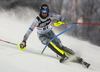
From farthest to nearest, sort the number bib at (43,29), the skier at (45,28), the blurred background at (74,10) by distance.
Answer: the blurred background at (74,10)
the number bib at (43,29)
the skier at (45,28)

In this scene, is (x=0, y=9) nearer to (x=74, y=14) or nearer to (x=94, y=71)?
(x=74, y=14)

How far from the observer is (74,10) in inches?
304

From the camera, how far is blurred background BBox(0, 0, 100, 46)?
Result: 7.49 metres

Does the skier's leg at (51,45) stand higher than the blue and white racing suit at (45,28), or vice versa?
the blue and white racing suit at (45,28)

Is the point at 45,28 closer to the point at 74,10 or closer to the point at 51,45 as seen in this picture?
the point at 51,45

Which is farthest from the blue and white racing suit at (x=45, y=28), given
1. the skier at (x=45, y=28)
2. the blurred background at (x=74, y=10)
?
the blurred background at (x=74, y=10)

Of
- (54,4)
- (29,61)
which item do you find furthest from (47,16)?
(54,4)

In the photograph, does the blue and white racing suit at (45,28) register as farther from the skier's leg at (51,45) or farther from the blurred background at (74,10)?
the blurred background at (74,10)

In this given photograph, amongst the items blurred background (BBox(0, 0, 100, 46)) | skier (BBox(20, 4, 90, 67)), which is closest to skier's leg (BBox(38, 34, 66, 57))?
skier (BBox(20, 4, 90, 67))

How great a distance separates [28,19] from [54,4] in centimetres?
179

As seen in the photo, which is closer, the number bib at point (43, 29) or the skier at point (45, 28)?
the skier at point (45, 28)

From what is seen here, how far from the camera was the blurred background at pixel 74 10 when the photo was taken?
7493 millimetres

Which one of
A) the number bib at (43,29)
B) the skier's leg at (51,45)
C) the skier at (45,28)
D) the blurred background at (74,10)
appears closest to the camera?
the skier's leg at (51,45)

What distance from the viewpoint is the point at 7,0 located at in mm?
7375
